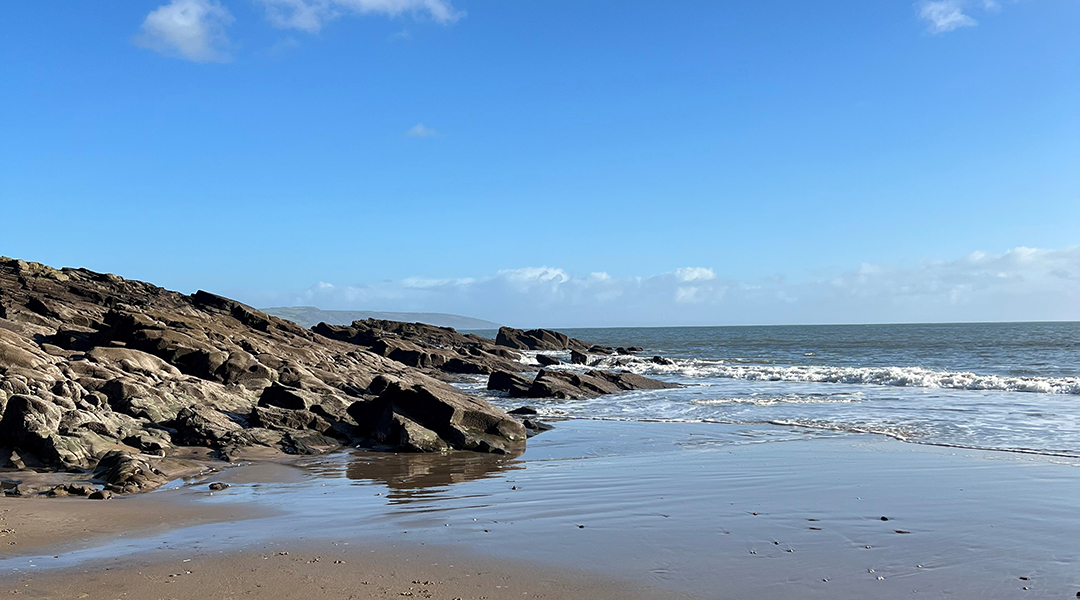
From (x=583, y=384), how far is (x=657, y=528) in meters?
22.6

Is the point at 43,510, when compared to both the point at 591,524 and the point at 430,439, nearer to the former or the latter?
→ the point at 591,524

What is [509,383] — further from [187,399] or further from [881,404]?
[187,399]

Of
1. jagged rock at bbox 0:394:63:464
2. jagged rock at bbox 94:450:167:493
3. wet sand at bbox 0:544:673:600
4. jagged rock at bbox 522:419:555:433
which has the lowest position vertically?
jagged rock at bbox 522:419:555:433

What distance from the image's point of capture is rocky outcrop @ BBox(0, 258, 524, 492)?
42.4 feet

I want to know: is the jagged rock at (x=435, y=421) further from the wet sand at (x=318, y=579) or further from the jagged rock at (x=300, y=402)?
the wet sand at (x=318, y=579)

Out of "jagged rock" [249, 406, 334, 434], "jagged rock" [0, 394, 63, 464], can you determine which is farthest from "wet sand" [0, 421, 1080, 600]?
"jagged rock" [249, 406, 334, 434]

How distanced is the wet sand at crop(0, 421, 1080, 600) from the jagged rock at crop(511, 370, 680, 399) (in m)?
15.2

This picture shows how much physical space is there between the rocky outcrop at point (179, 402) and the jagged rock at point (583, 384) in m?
4.18

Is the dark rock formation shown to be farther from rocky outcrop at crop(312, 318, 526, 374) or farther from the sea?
the sea

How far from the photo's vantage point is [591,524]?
8688 millimetres

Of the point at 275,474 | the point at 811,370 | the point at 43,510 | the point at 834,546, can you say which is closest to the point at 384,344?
the point at 811,370

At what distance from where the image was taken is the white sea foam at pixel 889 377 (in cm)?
3036

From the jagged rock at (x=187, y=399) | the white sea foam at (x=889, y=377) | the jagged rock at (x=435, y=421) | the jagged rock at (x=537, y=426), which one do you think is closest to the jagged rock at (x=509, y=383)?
the jagged rock at (x=187, y=399)

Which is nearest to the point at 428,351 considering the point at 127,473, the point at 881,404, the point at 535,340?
the point at 881,404
